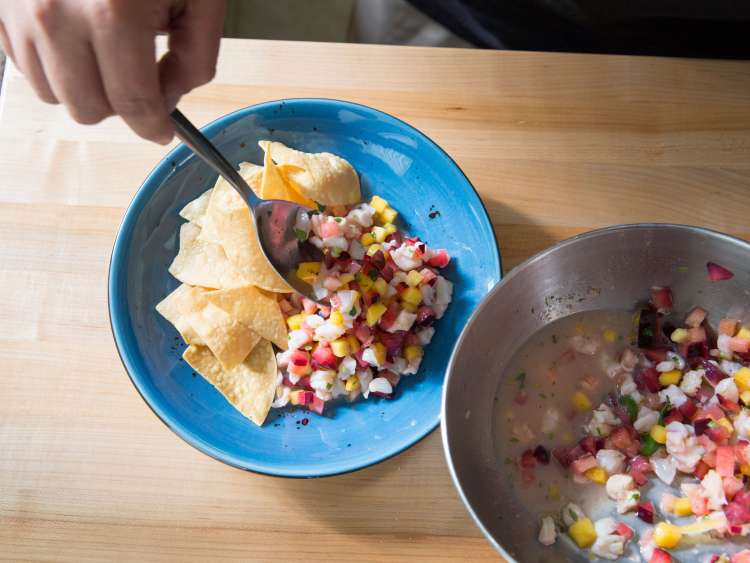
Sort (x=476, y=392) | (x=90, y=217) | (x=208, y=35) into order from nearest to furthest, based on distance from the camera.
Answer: (x=208, y=35) → (x=476, y=392) → (x=90, y=217)

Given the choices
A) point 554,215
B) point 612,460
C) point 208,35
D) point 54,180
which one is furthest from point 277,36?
point 612,460

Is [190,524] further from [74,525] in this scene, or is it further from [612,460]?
[612,460]

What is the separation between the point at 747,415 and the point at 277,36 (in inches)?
74.5

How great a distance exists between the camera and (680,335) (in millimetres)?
1269

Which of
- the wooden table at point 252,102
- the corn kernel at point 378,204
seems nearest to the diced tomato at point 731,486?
the wooden table at point 252,102

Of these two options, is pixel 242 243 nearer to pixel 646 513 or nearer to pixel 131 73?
pixel 131 73

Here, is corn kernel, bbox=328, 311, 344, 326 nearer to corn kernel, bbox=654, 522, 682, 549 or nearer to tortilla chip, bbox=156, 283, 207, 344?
tortilla chip, bbox=156, 283, 207, 344

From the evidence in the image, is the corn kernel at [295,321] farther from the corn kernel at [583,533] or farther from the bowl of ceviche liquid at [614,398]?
the corn kernel at [583,533]

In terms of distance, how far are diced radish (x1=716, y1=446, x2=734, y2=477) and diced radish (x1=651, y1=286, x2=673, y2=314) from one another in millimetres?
245

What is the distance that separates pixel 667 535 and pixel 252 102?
1.09 m

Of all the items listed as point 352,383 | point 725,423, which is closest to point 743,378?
point 725,423

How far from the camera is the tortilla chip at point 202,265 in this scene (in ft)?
4.36

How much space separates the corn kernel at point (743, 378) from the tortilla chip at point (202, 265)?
0.85 meters

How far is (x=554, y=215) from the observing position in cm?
144
